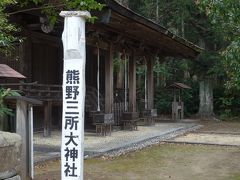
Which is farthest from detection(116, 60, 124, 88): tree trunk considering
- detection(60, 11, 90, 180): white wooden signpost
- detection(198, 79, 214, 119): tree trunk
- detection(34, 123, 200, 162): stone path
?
detection(60, 11, 90, 180): white wooden signpost

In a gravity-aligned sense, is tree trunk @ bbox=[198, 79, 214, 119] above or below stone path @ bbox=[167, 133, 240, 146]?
above

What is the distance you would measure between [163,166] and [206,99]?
656 inches

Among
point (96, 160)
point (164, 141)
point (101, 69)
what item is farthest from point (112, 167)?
point (101, 69)

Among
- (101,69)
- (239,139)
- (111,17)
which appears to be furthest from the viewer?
(101,69)

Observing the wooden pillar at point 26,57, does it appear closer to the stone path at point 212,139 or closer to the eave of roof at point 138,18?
the eave of roof at point 138,18

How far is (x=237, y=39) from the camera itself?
7230mm

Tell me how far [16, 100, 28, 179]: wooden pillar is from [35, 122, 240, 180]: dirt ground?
104 cm

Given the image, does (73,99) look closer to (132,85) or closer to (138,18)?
(138,18)

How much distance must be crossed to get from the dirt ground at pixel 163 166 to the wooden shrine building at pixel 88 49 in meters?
3.62

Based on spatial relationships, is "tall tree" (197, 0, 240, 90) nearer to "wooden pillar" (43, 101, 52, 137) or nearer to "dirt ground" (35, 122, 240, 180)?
"dirt ground" (35, 122, 240, 180)

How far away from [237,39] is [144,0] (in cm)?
2045

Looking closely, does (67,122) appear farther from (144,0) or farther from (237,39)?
(144,0)

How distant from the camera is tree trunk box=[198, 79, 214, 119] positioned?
25656mm

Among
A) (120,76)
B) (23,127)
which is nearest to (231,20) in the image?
(23,127)
